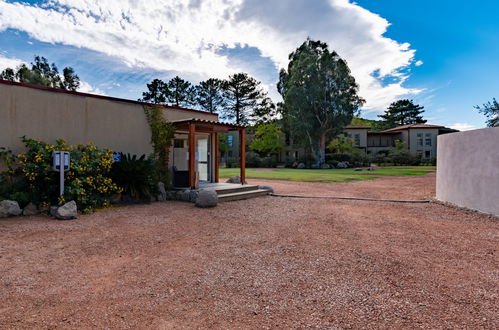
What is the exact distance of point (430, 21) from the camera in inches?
449

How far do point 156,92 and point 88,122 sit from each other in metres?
33.1

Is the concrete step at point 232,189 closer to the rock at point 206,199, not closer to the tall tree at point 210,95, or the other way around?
the rock at point 206,199

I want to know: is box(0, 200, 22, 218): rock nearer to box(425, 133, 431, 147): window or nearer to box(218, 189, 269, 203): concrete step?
box(218, 189, 269, 203): concrete step

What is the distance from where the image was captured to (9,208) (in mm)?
6070

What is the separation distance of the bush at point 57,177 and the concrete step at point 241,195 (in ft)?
10.6

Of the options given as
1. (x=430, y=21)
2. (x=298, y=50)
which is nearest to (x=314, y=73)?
(x=298, y=50)

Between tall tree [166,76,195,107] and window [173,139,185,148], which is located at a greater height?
tall tree [166,76,195,107]

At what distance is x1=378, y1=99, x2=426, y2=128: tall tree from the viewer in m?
54.8

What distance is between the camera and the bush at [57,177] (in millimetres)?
6602

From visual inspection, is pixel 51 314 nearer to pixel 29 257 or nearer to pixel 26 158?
pixel 29 257

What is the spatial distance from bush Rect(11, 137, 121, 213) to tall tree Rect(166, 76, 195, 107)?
34.0 metres

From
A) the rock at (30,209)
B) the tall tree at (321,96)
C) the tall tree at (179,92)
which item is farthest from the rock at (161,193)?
the tall tree at (179,92)

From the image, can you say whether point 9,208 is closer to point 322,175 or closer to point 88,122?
point 88,122

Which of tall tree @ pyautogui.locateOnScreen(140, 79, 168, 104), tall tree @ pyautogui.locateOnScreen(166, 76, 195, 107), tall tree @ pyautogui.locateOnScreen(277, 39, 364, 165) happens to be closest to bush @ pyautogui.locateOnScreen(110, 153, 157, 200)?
tall tree @ pyautogui.locateOnScreen(277, 39, 364, 165)
